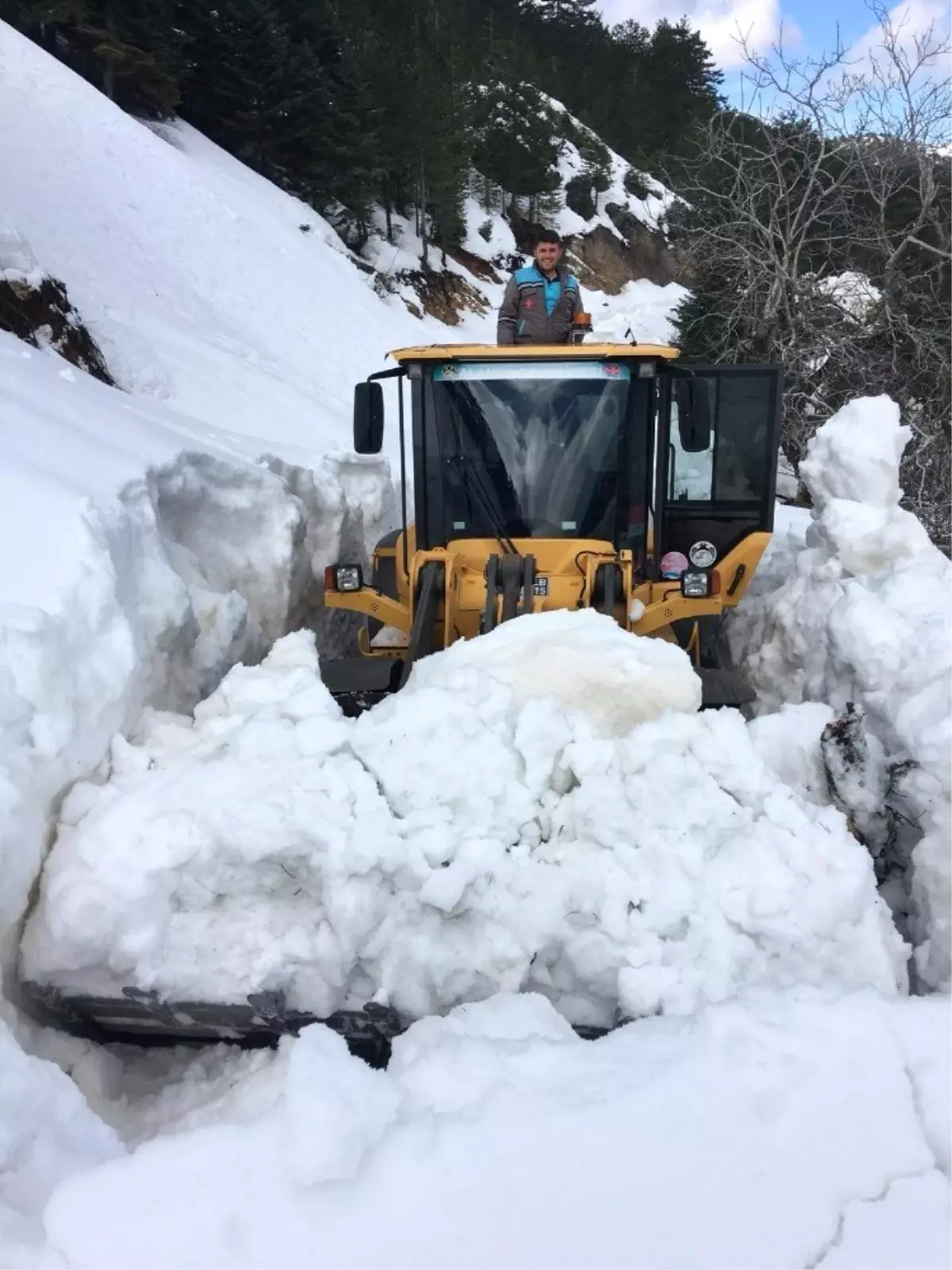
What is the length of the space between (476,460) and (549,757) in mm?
2255

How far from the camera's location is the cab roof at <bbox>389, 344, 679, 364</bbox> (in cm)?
471

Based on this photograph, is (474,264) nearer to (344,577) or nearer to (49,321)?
(49,321)

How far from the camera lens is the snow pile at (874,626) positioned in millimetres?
3318

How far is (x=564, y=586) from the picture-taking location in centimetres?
479

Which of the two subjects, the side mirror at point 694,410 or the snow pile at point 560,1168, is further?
the side mirror at point 694,410

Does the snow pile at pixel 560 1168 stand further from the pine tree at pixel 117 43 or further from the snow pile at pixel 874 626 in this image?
the pine tree at pixel 117 43

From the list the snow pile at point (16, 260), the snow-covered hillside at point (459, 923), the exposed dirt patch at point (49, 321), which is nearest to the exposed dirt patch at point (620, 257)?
the exposed dirt patch at point (49, 321)

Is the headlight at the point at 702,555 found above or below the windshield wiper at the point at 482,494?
below

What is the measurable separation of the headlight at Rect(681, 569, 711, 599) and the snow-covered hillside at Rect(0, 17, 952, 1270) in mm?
703

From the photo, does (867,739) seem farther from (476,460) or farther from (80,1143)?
(80,1143)

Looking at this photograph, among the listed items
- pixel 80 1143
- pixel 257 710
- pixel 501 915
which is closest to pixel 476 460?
pixel 257 710

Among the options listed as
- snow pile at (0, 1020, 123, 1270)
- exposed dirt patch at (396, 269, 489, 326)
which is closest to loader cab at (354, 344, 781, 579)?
snow pile at (0, 1020, 123, 1270)

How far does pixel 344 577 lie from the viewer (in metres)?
5.25

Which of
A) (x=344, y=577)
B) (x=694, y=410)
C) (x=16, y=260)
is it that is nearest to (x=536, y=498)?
(x=694, y=410)
